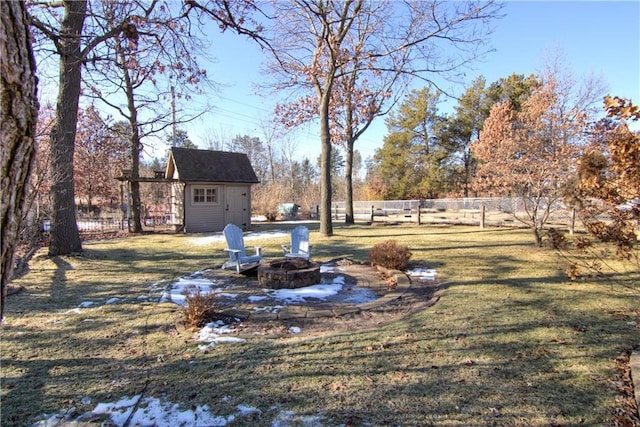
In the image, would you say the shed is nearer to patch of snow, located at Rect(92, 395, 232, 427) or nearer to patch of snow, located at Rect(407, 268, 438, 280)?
patch of snow, located at Rect(407, 268, 438, 280)

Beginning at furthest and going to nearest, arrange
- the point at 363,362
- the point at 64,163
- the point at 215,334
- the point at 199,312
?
the point at 64,163 < the point at 199,312 < the point at 215,334 < the point at 363,362

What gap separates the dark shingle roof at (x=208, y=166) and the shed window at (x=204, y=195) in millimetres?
606

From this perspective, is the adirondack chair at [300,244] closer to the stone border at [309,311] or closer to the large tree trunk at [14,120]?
the stone border at [309,311]

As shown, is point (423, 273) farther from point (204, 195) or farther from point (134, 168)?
point (134, 168)

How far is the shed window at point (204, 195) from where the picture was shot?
17.0m

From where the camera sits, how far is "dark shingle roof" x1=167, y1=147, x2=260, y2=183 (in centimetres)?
1694

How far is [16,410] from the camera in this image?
251 centimetres

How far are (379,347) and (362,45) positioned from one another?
11.5 metres

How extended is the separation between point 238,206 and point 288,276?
1314cm

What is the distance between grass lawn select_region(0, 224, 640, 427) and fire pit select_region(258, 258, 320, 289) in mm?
1553

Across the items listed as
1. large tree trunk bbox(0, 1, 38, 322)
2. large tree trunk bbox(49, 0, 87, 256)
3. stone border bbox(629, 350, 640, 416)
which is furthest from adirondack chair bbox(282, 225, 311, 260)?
large tree trunk bbox(0, 1, 38, 322)

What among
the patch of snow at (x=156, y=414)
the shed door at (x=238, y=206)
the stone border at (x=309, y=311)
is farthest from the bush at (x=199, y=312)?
the shed door at (x=238, y=206)

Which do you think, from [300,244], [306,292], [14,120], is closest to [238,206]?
[300,244]

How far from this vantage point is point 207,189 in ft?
57.3
